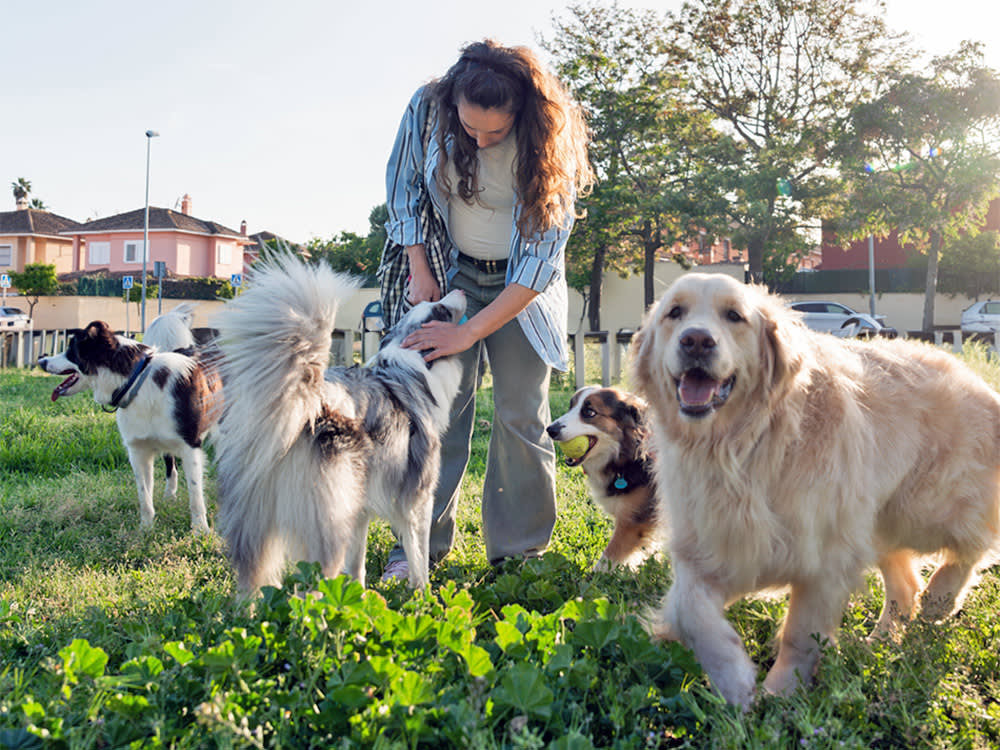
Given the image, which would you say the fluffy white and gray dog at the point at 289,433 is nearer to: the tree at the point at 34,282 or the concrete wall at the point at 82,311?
the concrete wall at the point at 82,311

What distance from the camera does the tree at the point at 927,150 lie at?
24156 mm

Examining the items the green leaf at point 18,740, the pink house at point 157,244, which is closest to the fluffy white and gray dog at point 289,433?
the green leaf at point 18,740

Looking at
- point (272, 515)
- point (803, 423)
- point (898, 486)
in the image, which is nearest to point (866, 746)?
point (803, 423)

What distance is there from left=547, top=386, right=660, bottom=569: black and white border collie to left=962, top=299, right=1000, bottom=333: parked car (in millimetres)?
26939

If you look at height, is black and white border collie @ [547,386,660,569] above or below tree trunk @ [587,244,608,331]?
below

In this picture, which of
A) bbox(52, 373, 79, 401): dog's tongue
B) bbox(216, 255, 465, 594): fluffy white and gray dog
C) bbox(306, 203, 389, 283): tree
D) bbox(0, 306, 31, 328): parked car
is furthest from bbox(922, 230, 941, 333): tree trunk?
bbox(0, 306, 31, 328): parked car

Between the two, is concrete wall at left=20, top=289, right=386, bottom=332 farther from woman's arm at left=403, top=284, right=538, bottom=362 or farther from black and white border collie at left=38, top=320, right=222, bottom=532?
woman's arm at left=403, top=284, right=538, bottom=362

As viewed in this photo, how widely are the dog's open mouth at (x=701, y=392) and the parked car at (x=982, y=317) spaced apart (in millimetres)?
28885

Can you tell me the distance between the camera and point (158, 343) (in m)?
6.59

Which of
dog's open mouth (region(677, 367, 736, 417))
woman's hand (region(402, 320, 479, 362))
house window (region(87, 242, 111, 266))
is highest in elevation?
house window (region(87, 242, 111, 266))

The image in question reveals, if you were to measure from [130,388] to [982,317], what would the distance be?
30.3 metres

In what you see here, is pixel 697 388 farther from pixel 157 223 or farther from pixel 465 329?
pixel 157 223

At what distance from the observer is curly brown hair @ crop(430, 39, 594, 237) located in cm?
352

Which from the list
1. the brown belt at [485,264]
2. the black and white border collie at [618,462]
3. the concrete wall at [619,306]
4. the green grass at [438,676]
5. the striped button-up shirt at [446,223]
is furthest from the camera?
the concrete wall at [619,306]
